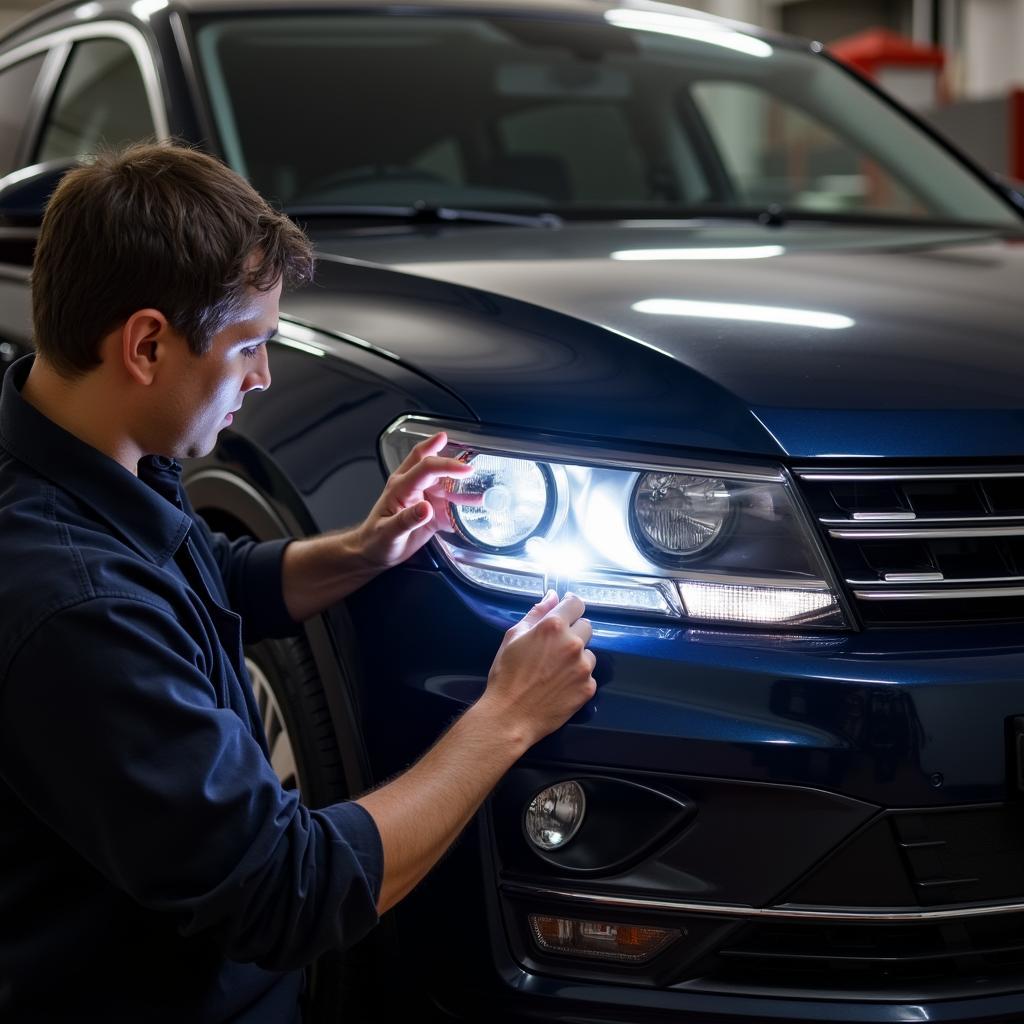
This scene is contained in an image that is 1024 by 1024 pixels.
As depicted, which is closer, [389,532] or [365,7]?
[389,532]

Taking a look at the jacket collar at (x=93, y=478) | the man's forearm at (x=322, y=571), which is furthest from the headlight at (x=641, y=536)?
the jacket collar at (x=93, y=478)

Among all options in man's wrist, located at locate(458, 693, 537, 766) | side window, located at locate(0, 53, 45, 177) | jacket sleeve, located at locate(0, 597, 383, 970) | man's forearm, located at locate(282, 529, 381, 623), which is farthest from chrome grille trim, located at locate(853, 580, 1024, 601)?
side window, located at locate(0, 53, 45, 177)

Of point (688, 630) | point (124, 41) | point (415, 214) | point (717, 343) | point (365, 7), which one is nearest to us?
point (688, 630)

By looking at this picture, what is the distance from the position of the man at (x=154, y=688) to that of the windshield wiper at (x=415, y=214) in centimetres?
109

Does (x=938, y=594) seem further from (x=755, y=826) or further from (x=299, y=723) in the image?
(x=299, y=723)

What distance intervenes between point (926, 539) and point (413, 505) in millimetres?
567

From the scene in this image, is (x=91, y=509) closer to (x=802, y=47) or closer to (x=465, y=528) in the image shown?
(x=465, y=528)

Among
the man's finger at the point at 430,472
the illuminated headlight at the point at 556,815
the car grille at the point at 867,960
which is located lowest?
the car grille at the point at 867,960

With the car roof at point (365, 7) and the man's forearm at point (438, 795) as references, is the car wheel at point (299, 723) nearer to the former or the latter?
the man's forearm at point (438, 795)

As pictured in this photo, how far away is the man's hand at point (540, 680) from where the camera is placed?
4.99ft

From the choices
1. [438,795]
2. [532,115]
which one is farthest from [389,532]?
[532,115]

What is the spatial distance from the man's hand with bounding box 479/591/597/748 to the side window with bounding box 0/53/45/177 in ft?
7.53

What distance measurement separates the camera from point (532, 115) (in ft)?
10.9

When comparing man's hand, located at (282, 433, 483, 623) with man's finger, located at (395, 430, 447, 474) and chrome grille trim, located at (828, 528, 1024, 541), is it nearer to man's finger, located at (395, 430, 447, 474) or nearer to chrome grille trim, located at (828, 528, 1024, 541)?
man's finger, located at (395, 430, 447, 474)
